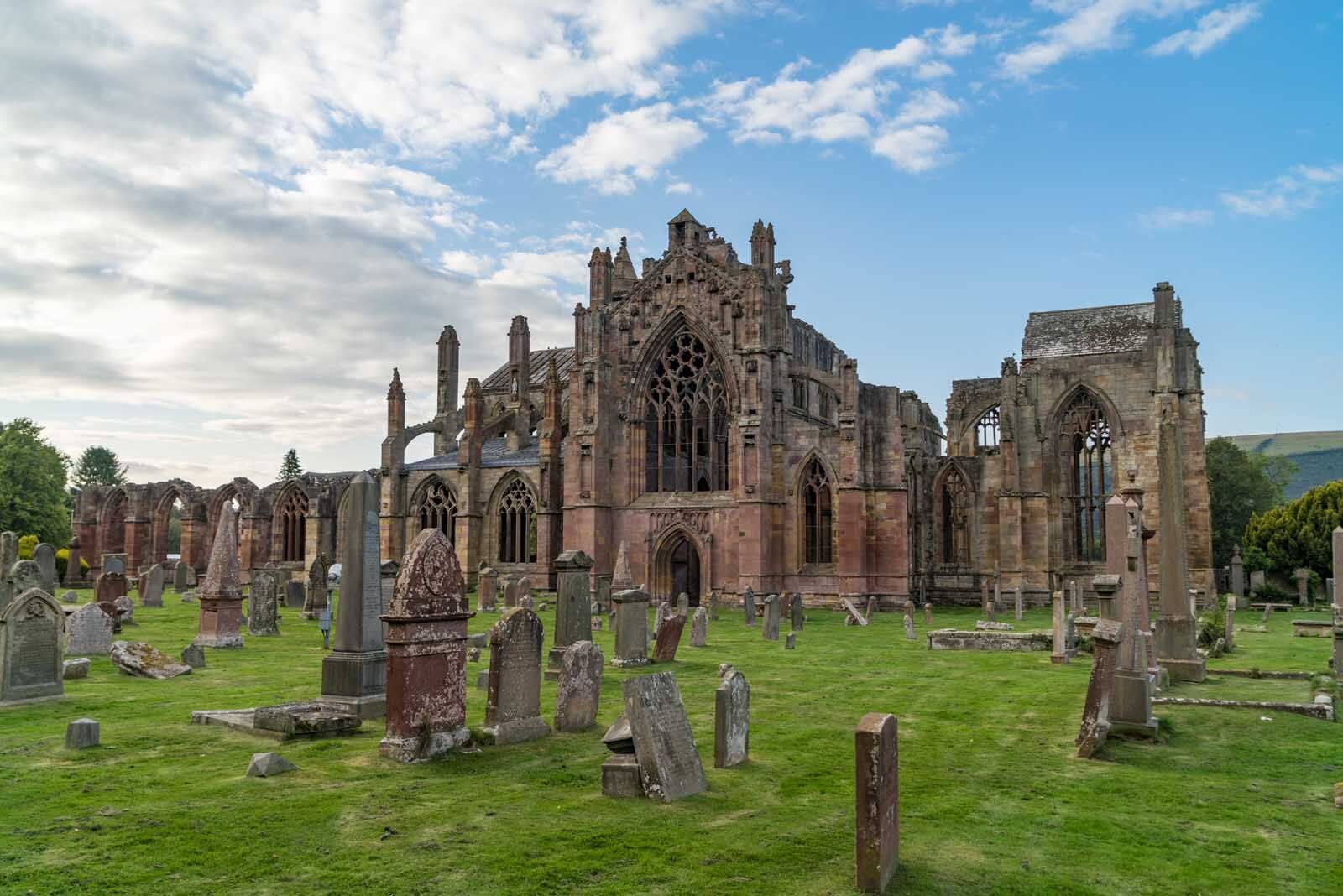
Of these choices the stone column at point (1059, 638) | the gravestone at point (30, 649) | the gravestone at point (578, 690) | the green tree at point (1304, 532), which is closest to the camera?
the gravestone at point (578, 690)

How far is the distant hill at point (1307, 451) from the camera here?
6294 inches

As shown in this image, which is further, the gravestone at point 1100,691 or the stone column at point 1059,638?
the stone column at point 1059,638

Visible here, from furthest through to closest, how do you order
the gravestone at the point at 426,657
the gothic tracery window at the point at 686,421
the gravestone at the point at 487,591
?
the gothic tracery window at the point at 686,421 → the gravestone at the point at 487,591 → the gravestone at the point at 426,657

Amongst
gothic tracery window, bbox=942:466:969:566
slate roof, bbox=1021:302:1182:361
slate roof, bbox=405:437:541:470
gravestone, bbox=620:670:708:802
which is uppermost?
slate roof, bbox=1021:302:1182:361

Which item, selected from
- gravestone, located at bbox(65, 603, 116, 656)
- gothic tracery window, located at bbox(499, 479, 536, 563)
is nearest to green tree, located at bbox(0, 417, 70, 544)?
gothic tracery window, located at bbox(499, 479, 536, 563)

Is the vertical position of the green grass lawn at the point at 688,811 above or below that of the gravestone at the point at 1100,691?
below

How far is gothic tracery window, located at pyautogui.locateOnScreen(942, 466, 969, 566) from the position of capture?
42.6 metres

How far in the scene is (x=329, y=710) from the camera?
11055 millimetres

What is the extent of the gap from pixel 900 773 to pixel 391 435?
126 feet

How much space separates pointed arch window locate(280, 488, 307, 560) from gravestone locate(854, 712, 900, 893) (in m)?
47.3

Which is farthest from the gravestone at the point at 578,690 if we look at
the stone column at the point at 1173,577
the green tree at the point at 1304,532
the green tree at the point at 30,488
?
the green tree at the point at 30,488

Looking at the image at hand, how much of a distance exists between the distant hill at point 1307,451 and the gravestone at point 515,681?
173514mm

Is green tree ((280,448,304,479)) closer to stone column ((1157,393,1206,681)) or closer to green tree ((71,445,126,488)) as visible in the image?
green tree ((71,445,126,488))

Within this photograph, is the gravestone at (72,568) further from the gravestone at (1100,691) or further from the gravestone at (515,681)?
the gravestone at (1100,691)
